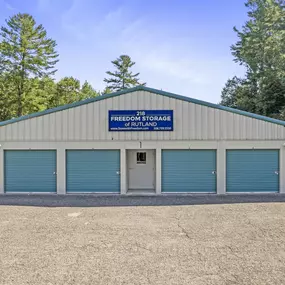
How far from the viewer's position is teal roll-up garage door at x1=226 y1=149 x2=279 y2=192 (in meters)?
12.2

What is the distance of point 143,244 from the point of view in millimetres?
5781

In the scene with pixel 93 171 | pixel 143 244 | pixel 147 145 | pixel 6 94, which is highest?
pixel 6 94

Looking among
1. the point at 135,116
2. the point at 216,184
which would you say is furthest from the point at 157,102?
the point at 216,184

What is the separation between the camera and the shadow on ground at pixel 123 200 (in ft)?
33.6

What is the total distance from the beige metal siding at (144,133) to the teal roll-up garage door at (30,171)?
74 cm

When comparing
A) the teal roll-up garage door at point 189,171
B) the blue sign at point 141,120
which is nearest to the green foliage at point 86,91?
the blue sign at point 141,120

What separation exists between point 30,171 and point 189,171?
23.9 feet

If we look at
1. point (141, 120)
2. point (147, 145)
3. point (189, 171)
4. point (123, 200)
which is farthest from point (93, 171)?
point (189, 171)

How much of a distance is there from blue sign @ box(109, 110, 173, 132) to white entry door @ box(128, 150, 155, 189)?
1795 mm

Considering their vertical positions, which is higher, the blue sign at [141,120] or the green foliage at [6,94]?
the green foliage at [6,94]

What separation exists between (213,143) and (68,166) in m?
6.64

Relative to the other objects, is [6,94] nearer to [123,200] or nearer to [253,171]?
[123,200]

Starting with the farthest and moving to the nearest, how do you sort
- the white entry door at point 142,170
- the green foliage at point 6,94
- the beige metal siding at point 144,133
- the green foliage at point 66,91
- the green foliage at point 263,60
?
the green foliage at point 66,91 < the green foliage at point 6,94 < the green foliage at point 263,60 < the white entry door at point 142,170 < the beige metal siding at point 144,133

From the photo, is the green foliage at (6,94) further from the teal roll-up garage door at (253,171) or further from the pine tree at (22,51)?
the teal roll-up garage door at (253,171)
